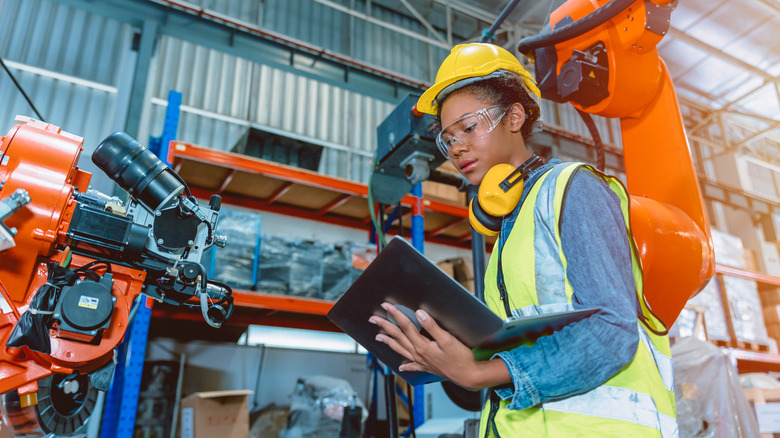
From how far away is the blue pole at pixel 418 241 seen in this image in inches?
154

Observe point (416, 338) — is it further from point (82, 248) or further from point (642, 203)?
point (82, 248)

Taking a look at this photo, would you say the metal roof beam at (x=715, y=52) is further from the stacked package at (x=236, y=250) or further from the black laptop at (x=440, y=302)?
the black laptop at (x=440, y=302)

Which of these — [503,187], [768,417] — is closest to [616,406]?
[503,187]

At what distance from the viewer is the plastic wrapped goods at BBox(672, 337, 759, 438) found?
3441 millimetres

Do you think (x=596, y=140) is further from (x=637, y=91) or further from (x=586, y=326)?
(x=586, y=326)

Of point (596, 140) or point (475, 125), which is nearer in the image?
point (475, 125)

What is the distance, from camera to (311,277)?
4059mm

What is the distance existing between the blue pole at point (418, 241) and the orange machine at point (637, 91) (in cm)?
225

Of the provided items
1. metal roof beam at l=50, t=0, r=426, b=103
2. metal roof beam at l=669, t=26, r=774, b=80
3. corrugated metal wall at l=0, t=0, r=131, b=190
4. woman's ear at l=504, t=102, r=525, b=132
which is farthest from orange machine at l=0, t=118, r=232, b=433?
metal roof beam at l=669, t=26, r=774, b=80

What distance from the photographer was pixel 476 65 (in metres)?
1.39

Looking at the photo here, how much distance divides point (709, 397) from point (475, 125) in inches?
131

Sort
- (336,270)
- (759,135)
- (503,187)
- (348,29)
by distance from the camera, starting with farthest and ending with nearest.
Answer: (759,135)
(348,29)
(336,270)
(503,187)

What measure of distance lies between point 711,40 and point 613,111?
26.1 feet

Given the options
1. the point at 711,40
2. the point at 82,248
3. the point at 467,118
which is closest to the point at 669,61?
the point at 711,40
